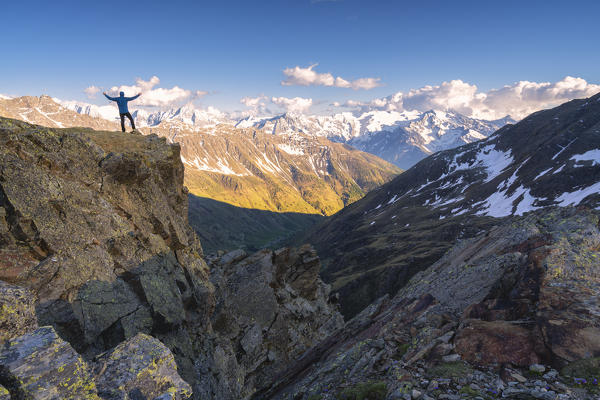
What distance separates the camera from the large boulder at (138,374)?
1141 cm

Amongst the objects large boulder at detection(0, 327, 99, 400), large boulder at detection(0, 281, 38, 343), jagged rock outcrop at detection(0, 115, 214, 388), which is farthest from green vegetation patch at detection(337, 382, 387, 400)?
jagged rock outcrop at detection(0, 115, 214, 388)

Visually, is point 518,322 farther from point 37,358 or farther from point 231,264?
point 231,264

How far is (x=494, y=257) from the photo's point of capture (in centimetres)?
2400

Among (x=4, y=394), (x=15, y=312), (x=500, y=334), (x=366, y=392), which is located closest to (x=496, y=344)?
(x=500, y=334)

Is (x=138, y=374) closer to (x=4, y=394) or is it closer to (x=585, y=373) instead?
(x=4, y=394)

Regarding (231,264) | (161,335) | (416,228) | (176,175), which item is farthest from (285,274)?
(416,228)

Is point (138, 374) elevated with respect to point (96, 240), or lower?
lower

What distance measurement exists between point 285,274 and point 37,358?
5430cm

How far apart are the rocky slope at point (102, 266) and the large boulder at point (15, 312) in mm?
42

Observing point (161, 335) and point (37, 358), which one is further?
point (161, 335)

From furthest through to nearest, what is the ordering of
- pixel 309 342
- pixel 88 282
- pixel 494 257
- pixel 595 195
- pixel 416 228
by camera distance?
1. pixel 416 228
2. pixel 595 195
3. pixel 309 342
4. pixel 494 257
5. pixel 88 282

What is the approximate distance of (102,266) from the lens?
848 inches

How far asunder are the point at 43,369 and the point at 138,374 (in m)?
3.51

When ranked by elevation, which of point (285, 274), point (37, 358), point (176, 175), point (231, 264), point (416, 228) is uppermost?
point (176, 175)
